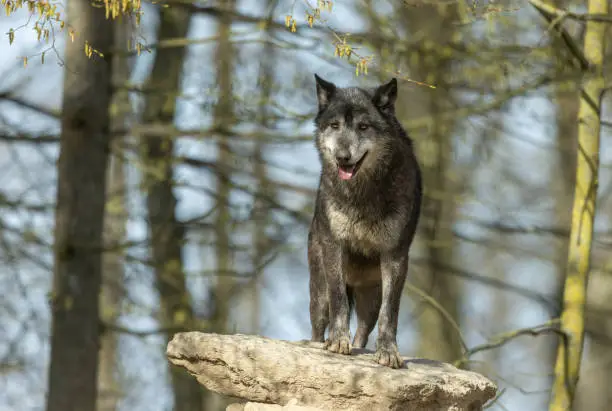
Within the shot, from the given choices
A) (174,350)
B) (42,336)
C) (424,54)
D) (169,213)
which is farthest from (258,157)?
(174,350)

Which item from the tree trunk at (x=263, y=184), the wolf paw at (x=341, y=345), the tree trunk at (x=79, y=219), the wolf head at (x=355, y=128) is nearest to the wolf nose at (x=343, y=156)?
the wolf head at (x=355, y=128)

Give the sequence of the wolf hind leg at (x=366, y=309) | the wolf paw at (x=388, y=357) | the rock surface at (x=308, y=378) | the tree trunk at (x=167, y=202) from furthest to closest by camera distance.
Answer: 1. the tree trunk at (x=167, y=202)
2. the wolf hind leg at (x=366, y=309)
3. the wolf paw at (x=388, y=357)
4. the rock surface at (x=308, y=378)

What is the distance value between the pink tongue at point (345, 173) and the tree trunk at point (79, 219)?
4907 mm

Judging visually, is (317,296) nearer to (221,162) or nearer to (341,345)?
(341,345)

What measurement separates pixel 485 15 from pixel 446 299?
822 cm

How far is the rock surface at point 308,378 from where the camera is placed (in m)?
5.59

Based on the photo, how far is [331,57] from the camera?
10305mm

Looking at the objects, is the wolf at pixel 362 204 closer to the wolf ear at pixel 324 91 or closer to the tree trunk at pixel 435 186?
the wolf ear at pixel 324 91

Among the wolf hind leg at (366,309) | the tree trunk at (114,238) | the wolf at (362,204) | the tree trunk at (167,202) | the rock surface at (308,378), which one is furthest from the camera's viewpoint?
the tree trunk at (114,238)

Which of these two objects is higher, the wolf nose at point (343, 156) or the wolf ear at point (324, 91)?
the wolf ear at point (324, 91)

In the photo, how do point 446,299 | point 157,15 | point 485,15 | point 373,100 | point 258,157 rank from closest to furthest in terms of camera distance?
point 373,100, point 485,15, point 258,157, point 157,15, point 446,299

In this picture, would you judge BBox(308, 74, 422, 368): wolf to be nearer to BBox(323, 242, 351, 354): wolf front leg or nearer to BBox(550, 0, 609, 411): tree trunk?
BBox(323, 242, 351, 354): wolf front leg

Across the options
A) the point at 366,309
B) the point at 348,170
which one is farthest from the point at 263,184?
the point at 348,170

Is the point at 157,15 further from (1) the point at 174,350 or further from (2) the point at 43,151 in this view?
(1) the point at 174,350
